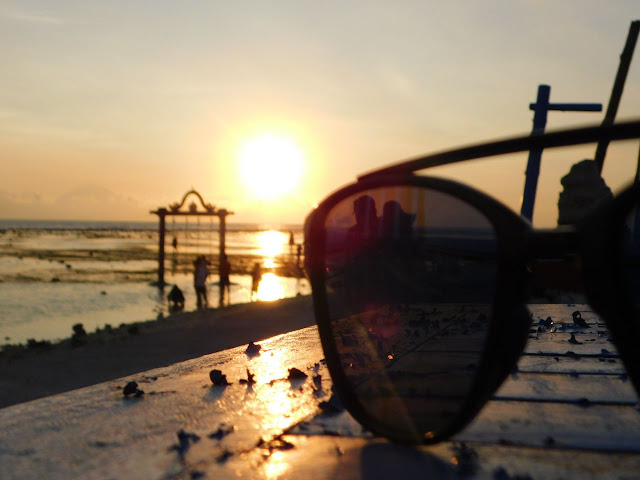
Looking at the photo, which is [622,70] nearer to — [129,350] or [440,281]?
[129,350]

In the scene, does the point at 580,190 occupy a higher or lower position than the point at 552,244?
higher

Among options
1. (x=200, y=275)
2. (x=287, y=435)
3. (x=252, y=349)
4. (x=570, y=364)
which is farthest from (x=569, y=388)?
(x=200, y=275)

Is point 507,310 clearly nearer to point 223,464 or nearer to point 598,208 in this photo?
point 598,208

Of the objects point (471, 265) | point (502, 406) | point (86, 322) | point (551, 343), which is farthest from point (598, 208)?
point (86, 322)

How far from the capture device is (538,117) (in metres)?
7.87

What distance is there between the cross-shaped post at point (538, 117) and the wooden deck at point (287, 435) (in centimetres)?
590

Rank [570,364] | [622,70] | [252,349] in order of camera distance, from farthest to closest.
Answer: [622,70] → [252,349] → [570,364]

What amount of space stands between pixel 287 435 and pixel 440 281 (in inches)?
21.3

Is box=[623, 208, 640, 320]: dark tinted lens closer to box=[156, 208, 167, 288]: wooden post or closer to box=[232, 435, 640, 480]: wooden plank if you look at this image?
box=[232, 435, 640, 480]: wooden plank

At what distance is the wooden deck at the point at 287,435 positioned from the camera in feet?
2.82

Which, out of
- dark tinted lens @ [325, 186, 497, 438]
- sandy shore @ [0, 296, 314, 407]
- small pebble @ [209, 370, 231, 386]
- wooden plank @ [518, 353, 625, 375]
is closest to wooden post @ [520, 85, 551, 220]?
sandy shore @ [0, 296, 314, 407]

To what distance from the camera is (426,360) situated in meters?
1.38

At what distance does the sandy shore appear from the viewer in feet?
23.7

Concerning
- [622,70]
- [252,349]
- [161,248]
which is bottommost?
[161,248]
